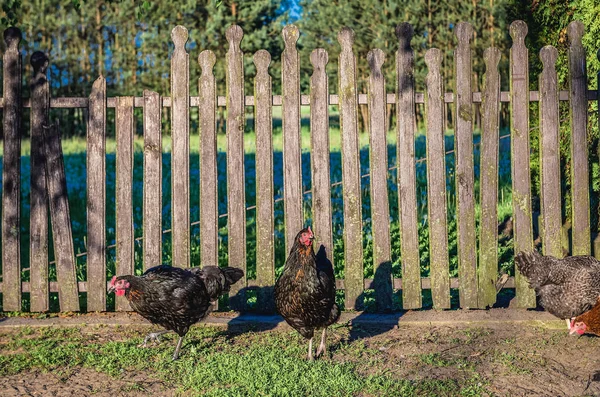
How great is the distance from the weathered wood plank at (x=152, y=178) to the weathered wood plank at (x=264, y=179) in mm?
865

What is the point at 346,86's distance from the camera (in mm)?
6449

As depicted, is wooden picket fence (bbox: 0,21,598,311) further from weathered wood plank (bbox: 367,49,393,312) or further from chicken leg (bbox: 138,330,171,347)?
chicken leg (bbox: 138,330,171,347)

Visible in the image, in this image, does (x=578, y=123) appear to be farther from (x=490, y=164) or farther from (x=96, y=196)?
(x=96, y=196)

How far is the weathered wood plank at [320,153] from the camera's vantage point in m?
6.45

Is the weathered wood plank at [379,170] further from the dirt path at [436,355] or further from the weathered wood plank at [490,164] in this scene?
the weathered wood plank at [490,164]

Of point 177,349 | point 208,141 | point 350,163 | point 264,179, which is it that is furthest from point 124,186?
point 350,163

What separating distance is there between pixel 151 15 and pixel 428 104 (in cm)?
1888

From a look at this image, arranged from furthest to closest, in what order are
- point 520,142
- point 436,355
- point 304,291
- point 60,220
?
point 60,220, point 520,142, point 436,355, point 304,291

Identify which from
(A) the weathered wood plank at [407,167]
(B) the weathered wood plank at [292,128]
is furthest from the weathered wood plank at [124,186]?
(A) the weathered wood plank at [407,167]

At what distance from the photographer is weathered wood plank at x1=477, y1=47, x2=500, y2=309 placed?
645 centimetres

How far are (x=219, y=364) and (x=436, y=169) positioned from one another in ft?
8.40

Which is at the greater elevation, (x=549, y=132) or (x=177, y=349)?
(x=549, y=132)

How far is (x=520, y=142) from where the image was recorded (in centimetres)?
646

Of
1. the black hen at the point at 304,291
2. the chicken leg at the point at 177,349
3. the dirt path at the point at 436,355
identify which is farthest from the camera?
the chicken leg at the point at 177,349
